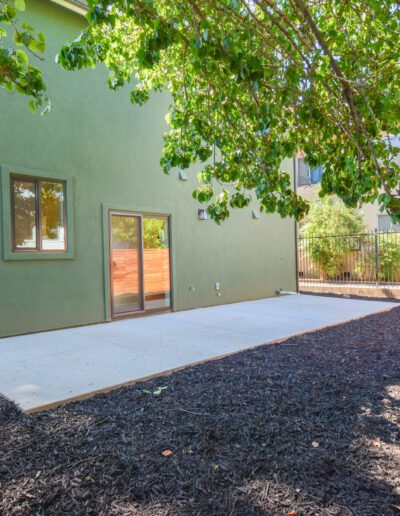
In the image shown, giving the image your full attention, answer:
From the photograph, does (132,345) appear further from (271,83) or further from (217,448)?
(271,83)

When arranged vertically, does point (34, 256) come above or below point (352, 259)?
above

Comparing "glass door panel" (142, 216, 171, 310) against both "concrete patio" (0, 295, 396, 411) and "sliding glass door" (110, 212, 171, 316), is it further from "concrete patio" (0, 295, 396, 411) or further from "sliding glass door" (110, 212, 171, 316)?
"concrete patio" (0, 295, 396, 411)

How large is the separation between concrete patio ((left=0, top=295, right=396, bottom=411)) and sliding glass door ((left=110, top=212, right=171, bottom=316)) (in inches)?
16.8

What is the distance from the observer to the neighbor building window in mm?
6418

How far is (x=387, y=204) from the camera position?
2787 mm

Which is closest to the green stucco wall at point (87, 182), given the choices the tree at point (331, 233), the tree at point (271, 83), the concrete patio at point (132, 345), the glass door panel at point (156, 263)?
the glass door panel at point (156, 263)

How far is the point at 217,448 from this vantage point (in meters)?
2.67

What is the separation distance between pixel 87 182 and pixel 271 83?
4304mm

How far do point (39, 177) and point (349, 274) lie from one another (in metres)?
10.9

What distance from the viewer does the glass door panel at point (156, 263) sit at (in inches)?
326

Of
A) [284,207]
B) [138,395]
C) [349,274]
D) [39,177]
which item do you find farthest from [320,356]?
[349,274]

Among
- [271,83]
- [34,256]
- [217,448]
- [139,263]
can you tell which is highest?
[271,83]

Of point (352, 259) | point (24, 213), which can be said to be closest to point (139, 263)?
point (24, 213)

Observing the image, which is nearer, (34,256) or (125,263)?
(34,256)
